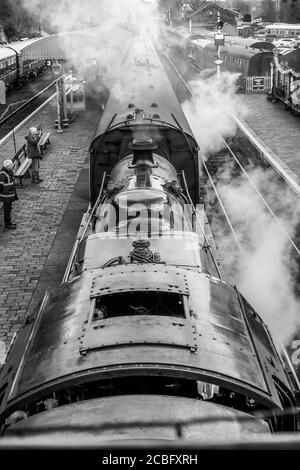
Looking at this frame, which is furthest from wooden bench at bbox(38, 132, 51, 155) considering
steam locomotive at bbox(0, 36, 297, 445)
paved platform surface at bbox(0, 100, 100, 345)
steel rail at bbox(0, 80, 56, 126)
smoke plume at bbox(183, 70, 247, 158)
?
steam locomotive at bbox(0, 36, 297, 445)

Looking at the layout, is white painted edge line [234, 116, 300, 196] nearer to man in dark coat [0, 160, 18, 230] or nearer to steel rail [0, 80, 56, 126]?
man in dark coat [0, 160, 18, 230]

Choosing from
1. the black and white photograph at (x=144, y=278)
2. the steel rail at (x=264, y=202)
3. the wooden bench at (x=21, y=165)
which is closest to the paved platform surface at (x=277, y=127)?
the black and white photograph at (x=144, y=278)

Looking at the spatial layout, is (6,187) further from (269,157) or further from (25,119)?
(25,119)

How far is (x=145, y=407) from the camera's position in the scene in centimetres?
318

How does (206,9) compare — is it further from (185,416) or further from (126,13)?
(185,416)

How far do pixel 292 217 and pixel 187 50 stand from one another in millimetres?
35965

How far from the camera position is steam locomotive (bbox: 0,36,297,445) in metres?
3.16

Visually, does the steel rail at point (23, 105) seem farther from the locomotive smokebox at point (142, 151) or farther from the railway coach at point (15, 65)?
the locomotive smokebox at point (142, 151)

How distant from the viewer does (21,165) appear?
1622 centimetres

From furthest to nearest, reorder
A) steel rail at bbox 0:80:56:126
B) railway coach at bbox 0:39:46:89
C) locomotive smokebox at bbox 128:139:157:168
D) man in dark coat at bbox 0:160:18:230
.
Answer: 1. railway coach at bbox 0:39:46:89
2. steel rail at bbox 0:80:56:126
3. man in dark coat at bbox 0:160:18:230
4. locomotive smokebox at bbox 128:139:157:168

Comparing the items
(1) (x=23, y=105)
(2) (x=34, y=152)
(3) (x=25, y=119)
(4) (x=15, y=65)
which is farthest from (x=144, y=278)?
(4) (x=15, y=65)

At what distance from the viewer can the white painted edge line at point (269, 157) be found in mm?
15126

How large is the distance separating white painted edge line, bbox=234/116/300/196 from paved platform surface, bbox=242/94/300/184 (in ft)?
0.69

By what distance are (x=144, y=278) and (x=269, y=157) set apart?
Answer: 14.4m
